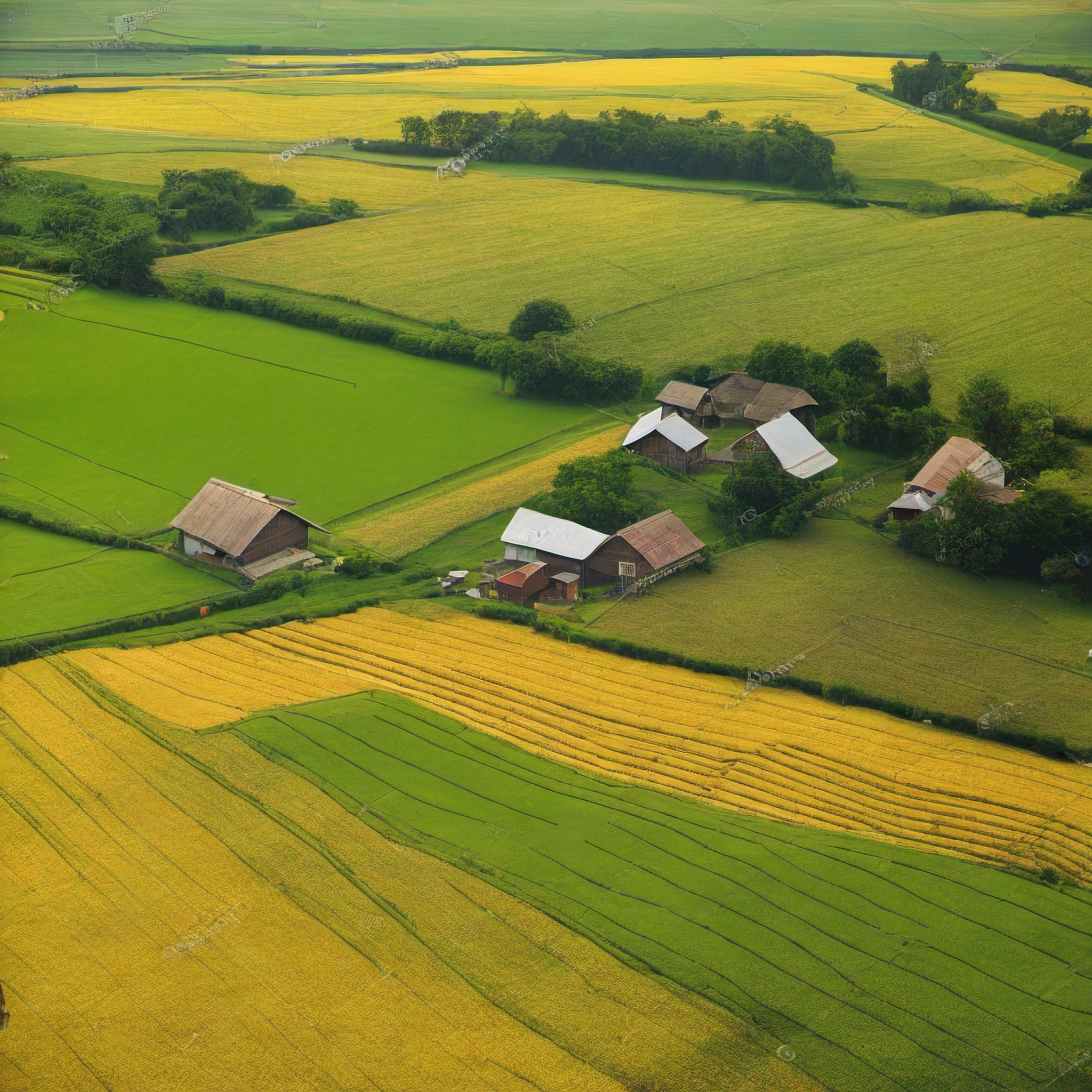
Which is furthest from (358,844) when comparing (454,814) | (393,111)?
(393,111)

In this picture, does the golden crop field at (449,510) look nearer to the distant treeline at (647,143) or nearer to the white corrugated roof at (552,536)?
the white corrugated roof at (552,536)

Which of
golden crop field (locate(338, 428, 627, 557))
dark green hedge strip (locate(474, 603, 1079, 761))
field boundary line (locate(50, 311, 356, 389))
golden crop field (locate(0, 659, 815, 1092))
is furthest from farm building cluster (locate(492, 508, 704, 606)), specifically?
field boundary line (locate(50, 311, 356, 389))

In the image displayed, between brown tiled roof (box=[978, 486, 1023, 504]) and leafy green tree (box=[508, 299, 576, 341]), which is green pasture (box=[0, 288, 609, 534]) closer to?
leafy green tree (box=[508, 299, 576, 341])

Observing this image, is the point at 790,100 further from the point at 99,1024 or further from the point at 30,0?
the point at 99,1024

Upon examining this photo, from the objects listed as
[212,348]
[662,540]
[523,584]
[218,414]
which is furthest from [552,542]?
[212,348]

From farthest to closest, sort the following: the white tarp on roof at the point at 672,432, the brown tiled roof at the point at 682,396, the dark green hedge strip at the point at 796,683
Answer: the brown tiled roof at the point at 682,396 → the white tarp on roof at the point at 672,432 → the dark green hedge strip at the point at 796,683

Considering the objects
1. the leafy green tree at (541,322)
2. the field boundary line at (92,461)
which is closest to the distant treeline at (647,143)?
the leafy green tree at (541,322)
